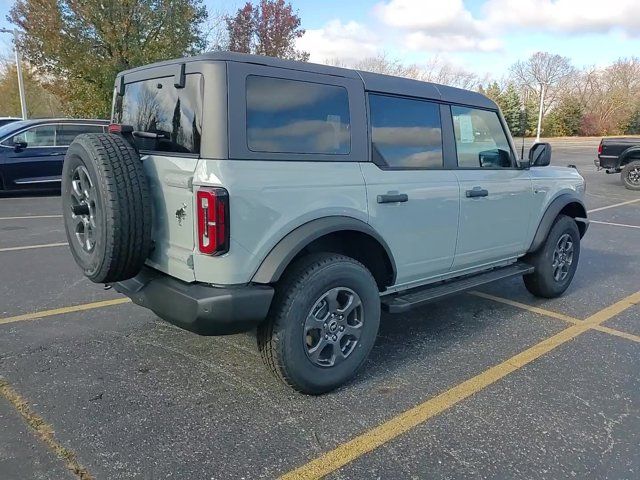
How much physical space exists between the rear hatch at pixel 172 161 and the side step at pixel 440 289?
1441 millimetres

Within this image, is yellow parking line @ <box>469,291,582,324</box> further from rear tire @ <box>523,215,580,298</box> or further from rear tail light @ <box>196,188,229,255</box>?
rear tail light @ <box>196,188,229,255</box>

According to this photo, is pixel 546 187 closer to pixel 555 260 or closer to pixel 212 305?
pixel 555 260

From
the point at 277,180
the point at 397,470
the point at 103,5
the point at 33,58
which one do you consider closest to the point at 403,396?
the point at 397,470

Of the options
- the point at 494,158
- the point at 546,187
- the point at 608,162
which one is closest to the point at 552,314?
the point at 546,187

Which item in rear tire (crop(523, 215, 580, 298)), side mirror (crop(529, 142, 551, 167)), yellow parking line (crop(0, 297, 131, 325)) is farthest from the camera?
rear tire (crop(523, 215, 580, 298))

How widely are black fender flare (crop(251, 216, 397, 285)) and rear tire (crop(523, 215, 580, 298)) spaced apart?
2.55m

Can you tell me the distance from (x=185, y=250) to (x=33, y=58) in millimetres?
17544

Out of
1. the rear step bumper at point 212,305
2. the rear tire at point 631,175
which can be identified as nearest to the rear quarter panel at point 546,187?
the rear step bumper at point 212,305

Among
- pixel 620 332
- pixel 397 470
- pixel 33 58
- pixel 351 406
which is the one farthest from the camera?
pixel 33 58

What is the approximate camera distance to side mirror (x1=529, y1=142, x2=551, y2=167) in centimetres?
448

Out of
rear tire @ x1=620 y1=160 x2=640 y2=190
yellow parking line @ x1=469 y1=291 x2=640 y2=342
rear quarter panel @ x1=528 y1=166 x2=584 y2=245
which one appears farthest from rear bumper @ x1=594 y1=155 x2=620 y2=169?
yellow parking line @ x1=469 y1=291 x2=640 y2=342

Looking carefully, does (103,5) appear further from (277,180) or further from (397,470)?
(397,470)

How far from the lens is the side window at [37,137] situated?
10.4 m

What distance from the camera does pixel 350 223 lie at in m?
→ 3.04
